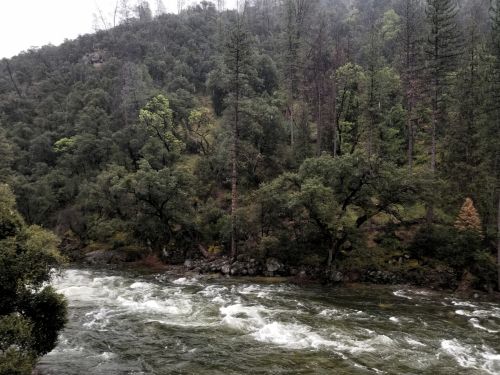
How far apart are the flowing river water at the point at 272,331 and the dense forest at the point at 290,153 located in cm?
488

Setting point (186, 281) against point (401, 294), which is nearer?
point (401, 294)

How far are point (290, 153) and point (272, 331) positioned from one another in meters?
27.2

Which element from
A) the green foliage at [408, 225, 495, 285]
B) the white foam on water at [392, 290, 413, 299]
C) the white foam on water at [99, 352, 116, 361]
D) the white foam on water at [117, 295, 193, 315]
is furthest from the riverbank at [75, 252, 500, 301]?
the white foam on water at [99, 352, 116, 361]

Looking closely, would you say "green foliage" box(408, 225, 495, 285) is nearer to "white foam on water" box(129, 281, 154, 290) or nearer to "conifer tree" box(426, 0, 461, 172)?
"conifer tree" box(426, 0, 461, 172)

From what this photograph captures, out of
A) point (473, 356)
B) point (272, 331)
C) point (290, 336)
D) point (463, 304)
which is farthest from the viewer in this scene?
point (463, 304)

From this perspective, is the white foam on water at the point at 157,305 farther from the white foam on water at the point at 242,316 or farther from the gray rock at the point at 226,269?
the gray rock at the point at 226,269

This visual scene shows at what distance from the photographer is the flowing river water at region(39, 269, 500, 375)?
16.1 meters

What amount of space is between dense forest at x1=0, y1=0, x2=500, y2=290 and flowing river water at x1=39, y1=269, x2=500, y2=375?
4.88 metres

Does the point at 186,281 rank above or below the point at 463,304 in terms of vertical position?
below

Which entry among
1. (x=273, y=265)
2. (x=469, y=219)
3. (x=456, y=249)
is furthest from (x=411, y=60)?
(x=273, y=265)

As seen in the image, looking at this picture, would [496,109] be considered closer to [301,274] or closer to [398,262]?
[398,262]

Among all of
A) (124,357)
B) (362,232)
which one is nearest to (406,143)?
(362,232)

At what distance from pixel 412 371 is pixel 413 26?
31.6 metres

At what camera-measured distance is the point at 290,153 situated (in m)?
44.2
